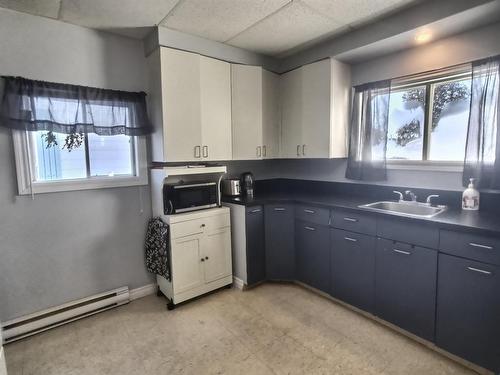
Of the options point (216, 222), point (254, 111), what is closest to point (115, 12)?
point (254, 111)

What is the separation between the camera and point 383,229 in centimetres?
212

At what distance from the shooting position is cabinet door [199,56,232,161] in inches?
105

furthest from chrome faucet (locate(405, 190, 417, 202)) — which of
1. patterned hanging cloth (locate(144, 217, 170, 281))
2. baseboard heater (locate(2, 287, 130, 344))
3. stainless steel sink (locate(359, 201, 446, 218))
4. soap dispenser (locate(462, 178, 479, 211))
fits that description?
baseboard heater (locate(2, 287, 130, 344))

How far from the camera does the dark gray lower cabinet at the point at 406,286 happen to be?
6.23 feet

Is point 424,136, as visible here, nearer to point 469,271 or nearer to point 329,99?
point 329,99

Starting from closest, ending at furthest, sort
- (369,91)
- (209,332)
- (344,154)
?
(209,332), (369,91), (344,154)

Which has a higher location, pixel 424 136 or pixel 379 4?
pixel 379 4

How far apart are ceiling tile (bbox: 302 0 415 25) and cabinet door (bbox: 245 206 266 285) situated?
70.5 inches

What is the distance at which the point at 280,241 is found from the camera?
9.41ft

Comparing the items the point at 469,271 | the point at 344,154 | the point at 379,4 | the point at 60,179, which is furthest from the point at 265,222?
the point at 379,4

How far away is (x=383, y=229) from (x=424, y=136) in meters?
1.05

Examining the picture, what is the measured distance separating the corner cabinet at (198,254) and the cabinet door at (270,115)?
0.93 metres

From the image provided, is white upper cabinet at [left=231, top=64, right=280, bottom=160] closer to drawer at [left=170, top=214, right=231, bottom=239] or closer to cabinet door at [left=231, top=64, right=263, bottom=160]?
cabinet door at [left=231, top=64, right=263, bottom=160]

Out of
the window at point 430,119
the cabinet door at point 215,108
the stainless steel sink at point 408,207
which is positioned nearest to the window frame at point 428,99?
the window at point 430,119
